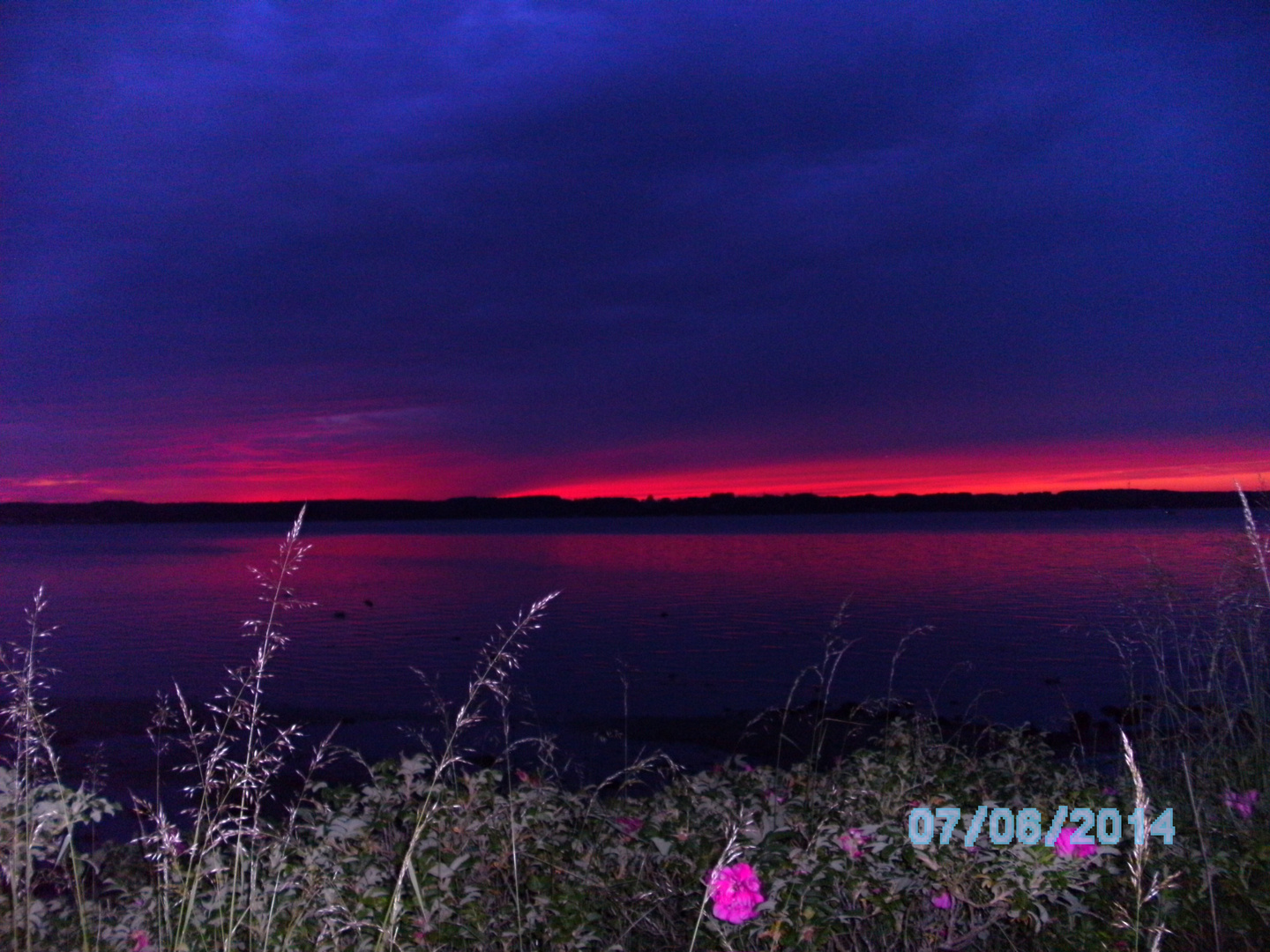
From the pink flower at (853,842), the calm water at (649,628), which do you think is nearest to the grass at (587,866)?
the pink flower at (853,842)

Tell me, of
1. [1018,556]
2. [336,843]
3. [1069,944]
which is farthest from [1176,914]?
[1018,556]

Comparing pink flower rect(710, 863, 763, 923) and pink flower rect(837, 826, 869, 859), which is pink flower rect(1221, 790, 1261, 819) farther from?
pink flower rect(710, 863, 763, 923)

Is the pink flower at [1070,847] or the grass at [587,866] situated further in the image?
the pink flower at [1070,847]

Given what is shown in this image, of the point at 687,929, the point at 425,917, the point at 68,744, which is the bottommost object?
the point at 68,744

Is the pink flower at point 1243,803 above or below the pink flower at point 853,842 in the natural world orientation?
below

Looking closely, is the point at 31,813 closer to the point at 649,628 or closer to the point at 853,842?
the point at 853,842

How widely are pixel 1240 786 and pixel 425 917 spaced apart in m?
4.21

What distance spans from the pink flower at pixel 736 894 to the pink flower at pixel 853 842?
0.49 metres

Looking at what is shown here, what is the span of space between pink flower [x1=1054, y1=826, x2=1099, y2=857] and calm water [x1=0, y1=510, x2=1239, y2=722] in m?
2.89

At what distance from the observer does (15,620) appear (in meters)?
24.2

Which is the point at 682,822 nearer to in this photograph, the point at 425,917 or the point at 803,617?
the point at 425,917

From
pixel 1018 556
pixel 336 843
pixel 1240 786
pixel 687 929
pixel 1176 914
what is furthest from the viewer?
pixel 1018 556
